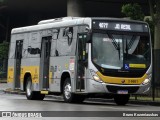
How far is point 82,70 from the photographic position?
2053 centimetres

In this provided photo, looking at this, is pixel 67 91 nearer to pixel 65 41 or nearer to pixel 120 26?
pixel 65 41

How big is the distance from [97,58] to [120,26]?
176cm

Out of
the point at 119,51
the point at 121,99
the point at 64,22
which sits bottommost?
the point at 121,99

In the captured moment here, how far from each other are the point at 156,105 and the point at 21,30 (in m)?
8.06

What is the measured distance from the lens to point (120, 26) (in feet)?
68.1

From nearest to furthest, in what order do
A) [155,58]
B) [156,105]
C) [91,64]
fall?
[91,64], [156,105], [155,58]

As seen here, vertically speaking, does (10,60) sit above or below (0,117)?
above

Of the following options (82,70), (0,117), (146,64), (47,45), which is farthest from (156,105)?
(0,117)

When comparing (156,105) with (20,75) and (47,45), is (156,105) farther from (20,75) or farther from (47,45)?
(20,75)

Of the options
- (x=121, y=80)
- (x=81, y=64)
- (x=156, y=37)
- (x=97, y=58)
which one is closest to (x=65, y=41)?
(x=81, y=64)

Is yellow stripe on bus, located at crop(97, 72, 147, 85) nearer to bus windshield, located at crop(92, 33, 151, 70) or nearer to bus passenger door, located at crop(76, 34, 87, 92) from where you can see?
bus windshield, located at crop(92, 33, 151, 70)

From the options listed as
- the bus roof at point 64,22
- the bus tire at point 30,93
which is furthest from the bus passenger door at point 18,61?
the bus tire at point 30,93

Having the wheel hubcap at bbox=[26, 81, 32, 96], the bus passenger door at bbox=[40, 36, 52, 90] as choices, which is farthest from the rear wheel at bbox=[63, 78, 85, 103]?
the wheel hubcap at bbox=[26, 81, 32, 96]

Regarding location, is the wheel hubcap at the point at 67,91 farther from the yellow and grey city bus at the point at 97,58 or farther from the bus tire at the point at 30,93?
the bus tire at the point at 30,93
